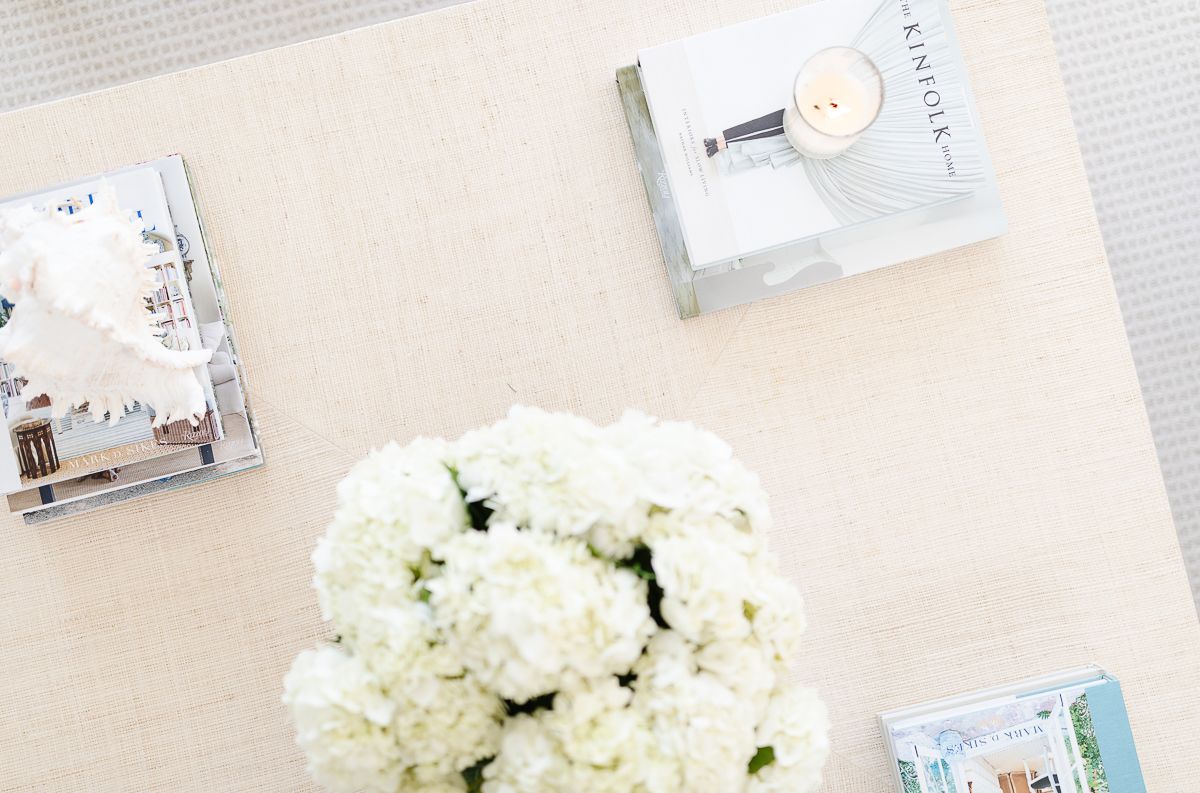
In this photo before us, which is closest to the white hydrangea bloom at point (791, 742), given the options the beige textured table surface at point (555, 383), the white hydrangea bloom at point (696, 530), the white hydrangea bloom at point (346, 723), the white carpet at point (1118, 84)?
the white hydrangea bloom at point (696, 530)

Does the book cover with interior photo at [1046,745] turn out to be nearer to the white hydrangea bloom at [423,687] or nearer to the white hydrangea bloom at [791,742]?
the white hydrangea bloom at [791,742]

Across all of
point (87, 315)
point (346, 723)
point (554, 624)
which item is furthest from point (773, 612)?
point (87, 315)

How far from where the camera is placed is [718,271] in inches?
35.4

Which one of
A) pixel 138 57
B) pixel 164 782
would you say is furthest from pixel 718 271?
pixel 138 57

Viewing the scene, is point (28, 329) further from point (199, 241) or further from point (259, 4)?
point (259, 4)

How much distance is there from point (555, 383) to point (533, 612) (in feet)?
1.45

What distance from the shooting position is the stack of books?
866 millimetres

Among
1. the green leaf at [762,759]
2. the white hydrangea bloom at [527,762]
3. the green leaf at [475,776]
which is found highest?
the white hydrangea bloom at [527,762]

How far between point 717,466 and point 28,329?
57 cm

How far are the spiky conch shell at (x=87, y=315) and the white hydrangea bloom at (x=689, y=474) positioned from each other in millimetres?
452

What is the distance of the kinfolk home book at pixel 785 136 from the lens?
869 mm

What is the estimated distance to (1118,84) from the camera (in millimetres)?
1263

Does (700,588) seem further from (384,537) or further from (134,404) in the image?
(134,404)

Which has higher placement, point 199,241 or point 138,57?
point 138,57
